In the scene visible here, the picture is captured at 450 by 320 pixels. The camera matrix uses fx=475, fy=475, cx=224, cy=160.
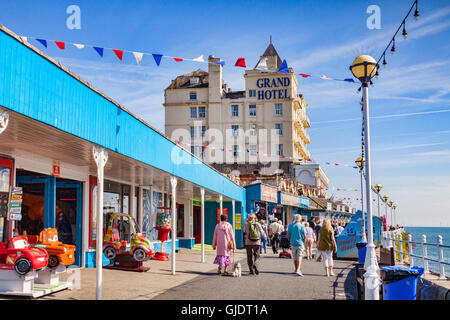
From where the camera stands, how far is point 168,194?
23.8 meters

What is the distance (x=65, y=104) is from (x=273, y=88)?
53554mm

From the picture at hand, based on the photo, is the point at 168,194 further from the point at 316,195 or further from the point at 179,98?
the point at 179,98

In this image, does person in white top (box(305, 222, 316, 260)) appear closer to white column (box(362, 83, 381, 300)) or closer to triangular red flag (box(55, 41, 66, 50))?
white column (box(362, 83, 381, 300))

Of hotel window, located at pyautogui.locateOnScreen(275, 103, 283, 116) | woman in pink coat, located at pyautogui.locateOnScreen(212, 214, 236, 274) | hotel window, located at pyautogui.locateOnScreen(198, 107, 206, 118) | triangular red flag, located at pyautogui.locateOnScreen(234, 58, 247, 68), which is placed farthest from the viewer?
hotel window, located at pyautogui.locateOnScreen(198, 107, 206, 118)

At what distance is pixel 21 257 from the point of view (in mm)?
8633

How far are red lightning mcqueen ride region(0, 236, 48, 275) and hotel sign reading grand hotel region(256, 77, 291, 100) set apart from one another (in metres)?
52.7

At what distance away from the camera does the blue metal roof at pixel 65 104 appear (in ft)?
21.2

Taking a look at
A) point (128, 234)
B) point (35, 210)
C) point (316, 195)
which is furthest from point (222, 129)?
point (35, 210)

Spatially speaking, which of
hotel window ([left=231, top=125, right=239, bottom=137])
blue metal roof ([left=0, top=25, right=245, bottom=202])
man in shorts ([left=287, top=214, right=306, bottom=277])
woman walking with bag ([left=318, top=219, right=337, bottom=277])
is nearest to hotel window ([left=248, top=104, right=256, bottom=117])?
hotel window ([left=231, top=125, right=239, bottom=137])

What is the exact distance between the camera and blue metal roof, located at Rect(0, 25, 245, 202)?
255 inches

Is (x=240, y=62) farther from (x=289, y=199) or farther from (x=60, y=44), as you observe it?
(x=289, y=199)

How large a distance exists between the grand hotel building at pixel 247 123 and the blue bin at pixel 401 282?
5074cm

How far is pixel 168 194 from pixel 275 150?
37544 mm

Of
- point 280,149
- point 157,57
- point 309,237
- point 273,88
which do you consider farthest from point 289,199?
point 157,57
